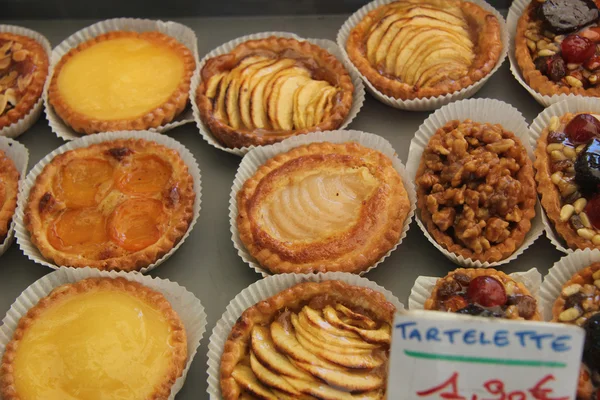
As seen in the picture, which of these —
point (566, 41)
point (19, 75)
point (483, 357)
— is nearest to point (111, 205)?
point (19, 75)

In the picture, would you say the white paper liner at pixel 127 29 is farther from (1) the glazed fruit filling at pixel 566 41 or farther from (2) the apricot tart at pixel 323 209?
(1) the glazed fruit filling at pixel 566 41

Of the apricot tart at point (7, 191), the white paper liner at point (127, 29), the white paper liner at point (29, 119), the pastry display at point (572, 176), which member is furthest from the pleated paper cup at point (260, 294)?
the white paper liner at point (29, 119)

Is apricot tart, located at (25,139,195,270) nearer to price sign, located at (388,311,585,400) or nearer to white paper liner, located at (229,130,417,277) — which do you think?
white paper liner, located at (229,130,417,277)

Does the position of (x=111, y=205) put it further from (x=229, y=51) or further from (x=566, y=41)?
(x=566, y=41)

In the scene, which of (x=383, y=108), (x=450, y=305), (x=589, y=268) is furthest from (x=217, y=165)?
(x=589, y=268)

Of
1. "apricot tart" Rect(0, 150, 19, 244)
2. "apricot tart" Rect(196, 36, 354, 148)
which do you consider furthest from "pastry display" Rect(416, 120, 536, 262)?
"apricot tart" Rect(0, 150, 19, 244)

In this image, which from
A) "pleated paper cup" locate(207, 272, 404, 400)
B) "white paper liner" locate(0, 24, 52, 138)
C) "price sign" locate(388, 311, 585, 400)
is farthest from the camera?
"white paper liner" locate(0, 24, 52, 138)
